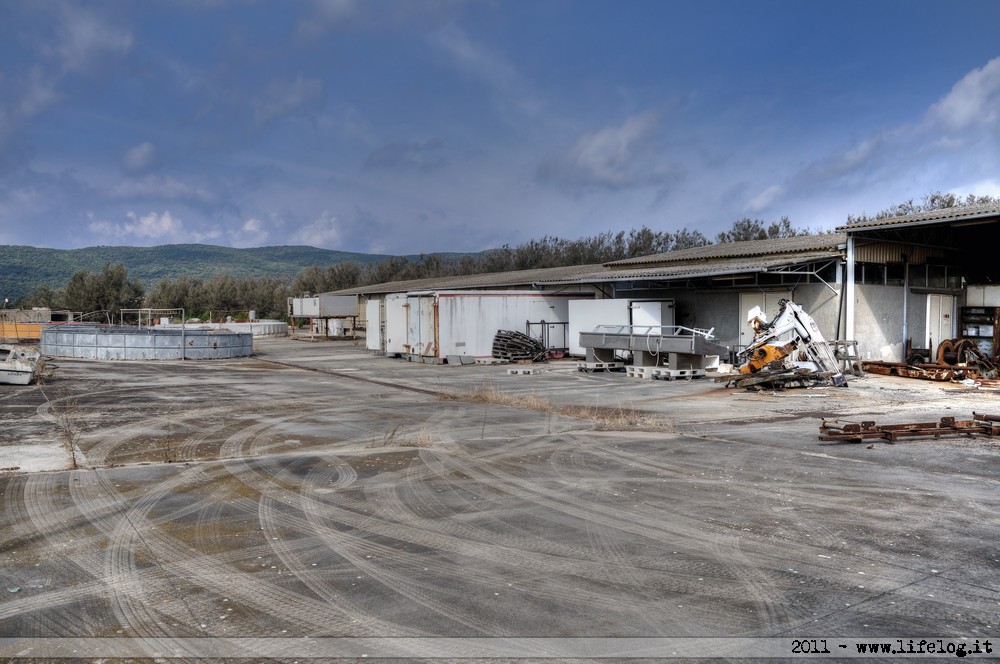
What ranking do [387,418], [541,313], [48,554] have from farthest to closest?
[541,313], [387,418], [48,554]

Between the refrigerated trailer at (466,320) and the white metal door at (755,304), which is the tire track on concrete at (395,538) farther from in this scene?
the refrigerated trailer at (466,320)

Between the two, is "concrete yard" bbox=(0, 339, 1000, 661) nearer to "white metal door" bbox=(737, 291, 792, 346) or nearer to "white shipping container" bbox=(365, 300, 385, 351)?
"white metal door" bbox=(737, 291, 792, 346)

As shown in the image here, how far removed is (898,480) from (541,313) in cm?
2170

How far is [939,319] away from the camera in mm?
26125

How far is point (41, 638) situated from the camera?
4.55m

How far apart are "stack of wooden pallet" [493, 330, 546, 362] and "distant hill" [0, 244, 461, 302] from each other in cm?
10392

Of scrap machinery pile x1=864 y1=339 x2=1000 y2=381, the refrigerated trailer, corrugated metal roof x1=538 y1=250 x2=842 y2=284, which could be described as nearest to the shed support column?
corrugated metal roof x1=538 y1=250 x2=842 y2=284

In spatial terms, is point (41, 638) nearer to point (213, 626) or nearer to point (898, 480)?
point (213, 626)

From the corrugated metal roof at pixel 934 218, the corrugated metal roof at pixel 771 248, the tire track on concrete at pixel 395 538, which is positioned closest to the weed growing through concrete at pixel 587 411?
the tire track on concrete at pixel 395 538

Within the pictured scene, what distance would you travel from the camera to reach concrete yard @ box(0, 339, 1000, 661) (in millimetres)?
4727

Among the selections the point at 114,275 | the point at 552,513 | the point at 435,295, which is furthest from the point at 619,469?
the point at 114,275

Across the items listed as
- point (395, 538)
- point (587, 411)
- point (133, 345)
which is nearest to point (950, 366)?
point (587, 411)

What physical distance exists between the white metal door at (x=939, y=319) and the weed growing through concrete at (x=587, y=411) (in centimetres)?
1684

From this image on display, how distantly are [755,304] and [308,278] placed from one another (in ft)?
252
